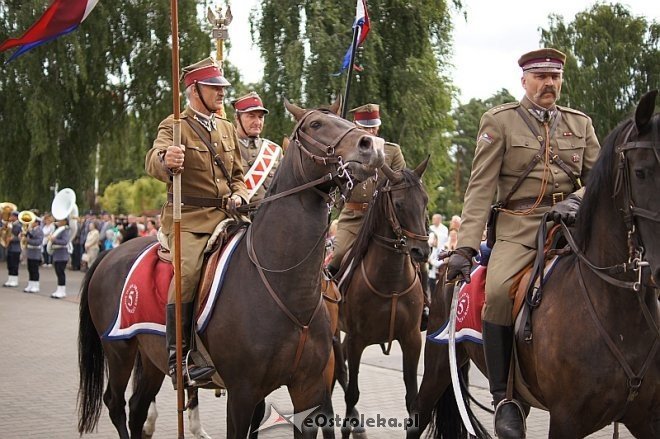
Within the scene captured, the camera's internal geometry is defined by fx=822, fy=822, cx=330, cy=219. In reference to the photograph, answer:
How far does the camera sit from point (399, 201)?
7.86 meters

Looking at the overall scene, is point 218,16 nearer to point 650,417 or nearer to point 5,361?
point 5,361

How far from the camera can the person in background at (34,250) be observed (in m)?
22.6

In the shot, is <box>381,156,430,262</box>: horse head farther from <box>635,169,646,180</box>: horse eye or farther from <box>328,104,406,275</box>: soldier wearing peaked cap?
<box>635,169,646,180</box>: horse eye

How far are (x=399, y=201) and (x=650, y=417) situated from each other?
12.3 ft

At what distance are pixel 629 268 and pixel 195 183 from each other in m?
3.24

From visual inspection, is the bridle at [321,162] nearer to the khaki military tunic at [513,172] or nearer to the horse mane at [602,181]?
the khaki military tunic at [513,172]

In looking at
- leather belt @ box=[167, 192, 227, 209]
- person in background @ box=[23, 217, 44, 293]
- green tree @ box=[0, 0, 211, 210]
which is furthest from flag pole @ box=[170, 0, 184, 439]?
green tree @ box=[0, 0, 211, 210]

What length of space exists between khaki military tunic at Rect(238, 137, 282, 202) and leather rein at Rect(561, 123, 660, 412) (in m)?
3.78

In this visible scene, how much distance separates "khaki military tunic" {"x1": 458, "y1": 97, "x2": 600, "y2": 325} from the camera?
5.23 m

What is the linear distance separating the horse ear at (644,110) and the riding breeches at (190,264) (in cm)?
312

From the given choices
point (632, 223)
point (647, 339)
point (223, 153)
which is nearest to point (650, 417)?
point (647, 339)

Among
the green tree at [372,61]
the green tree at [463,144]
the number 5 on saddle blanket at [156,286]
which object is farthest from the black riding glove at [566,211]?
the green tree at [463,144]

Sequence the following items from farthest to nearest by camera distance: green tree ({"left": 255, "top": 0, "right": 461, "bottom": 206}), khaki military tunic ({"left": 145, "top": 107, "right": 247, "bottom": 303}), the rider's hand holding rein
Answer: green tree ({"left": 255, "top": 0, "right": 461, "bottom": 206}) < khaki military tunic ({"left": 145, "top": 107, "right": 247, "bottom": 303}) < the rider's hand holding rein

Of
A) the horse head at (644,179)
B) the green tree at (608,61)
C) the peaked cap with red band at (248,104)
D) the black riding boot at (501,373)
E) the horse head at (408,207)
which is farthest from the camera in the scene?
the green tree at (608,61)
